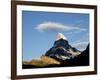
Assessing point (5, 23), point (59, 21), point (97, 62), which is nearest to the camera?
point (5, 23)

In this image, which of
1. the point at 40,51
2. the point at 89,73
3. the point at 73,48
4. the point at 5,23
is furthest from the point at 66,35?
the point at 5,23

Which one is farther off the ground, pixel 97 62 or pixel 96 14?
pixel 96 14

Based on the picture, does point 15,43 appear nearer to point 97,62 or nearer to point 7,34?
point 7,34

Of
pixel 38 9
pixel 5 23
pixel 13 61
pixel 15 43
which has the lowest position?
pixel 13 61

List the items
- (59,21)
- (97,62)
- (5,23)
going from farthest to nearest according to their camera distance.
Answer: (97,62) → (59,21) → (5,23)

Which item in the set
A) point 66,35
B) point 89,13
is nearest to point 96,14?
point 89,13

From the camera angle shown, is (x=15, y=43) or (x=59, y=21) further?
(x=59, y=21)
